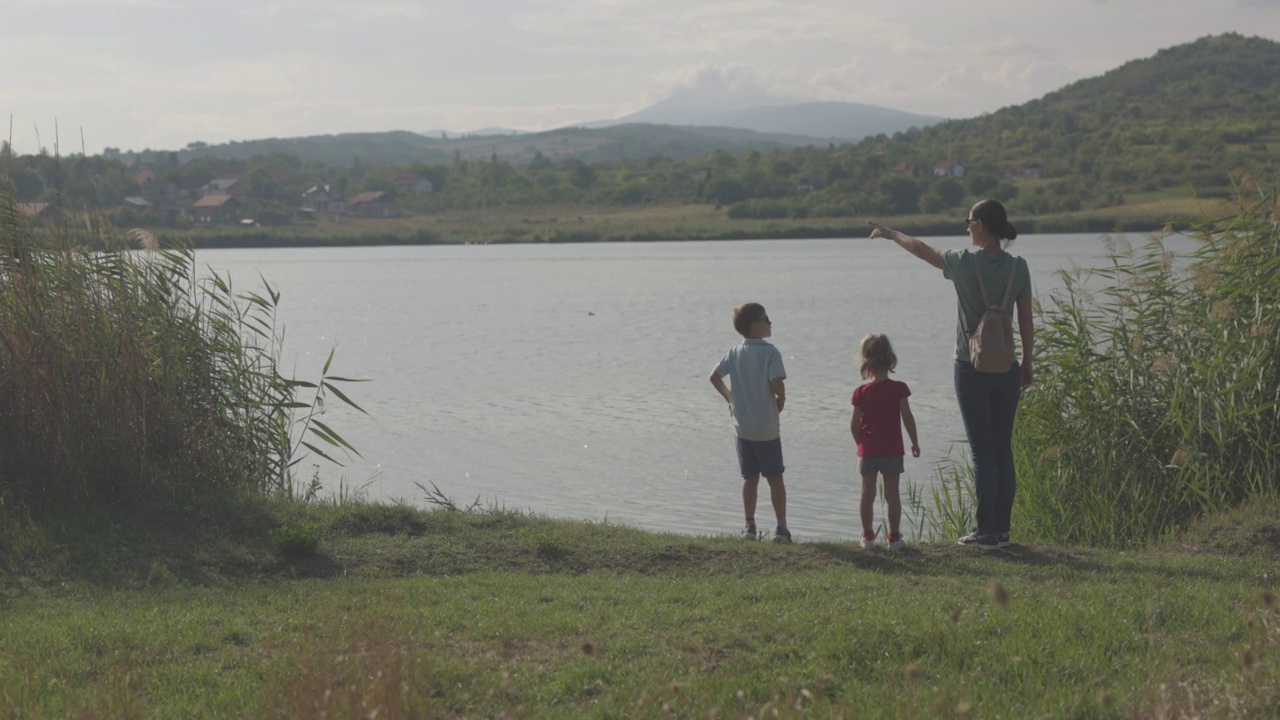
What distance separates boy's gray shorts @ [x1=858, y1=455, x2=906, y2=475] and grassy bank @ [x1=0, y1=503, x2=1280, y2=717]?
50 cm

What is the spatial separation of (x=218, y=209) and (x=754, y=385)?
94.9 metres

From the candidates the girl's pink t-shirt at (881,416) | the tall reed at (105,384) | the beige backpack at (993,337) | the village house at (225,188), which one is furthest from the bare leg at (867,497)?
the village house at (225,188)

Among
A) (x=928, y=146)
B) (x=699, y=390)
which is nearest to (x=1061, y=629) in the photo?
(x=699, y=390)

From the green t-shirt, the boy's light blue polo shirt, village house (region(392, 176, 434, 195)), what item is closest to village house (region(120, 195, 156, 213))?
the boy's light blue polo shirt

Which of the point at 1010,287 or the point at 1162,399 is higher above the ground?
the point at 1010,287

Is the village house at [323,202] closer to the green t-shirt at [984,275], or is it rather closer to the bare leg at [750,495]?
the bare leg at [750,495]

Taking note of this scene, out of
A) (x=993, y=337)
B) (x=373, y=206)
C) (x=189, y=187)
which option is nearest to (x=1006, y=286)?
(x=993, y=337)

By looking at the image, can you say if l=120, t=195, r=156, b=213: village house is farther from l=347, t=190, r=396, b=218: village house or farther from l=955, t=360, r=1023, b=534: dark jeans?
l=347, t=190, r=396, b=218: village house

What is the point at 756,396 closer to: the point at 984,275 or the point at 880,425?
the point at 880,425

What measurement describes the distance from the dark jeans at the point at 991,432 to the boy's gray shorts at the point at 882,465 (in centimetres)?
50

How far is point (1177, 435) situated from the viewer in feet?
31.9

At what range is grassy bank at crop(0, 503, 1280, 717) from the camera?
475 centimetres

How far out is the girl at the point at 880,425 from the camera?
815cm

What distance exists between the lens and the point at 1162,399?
32.6 ft
